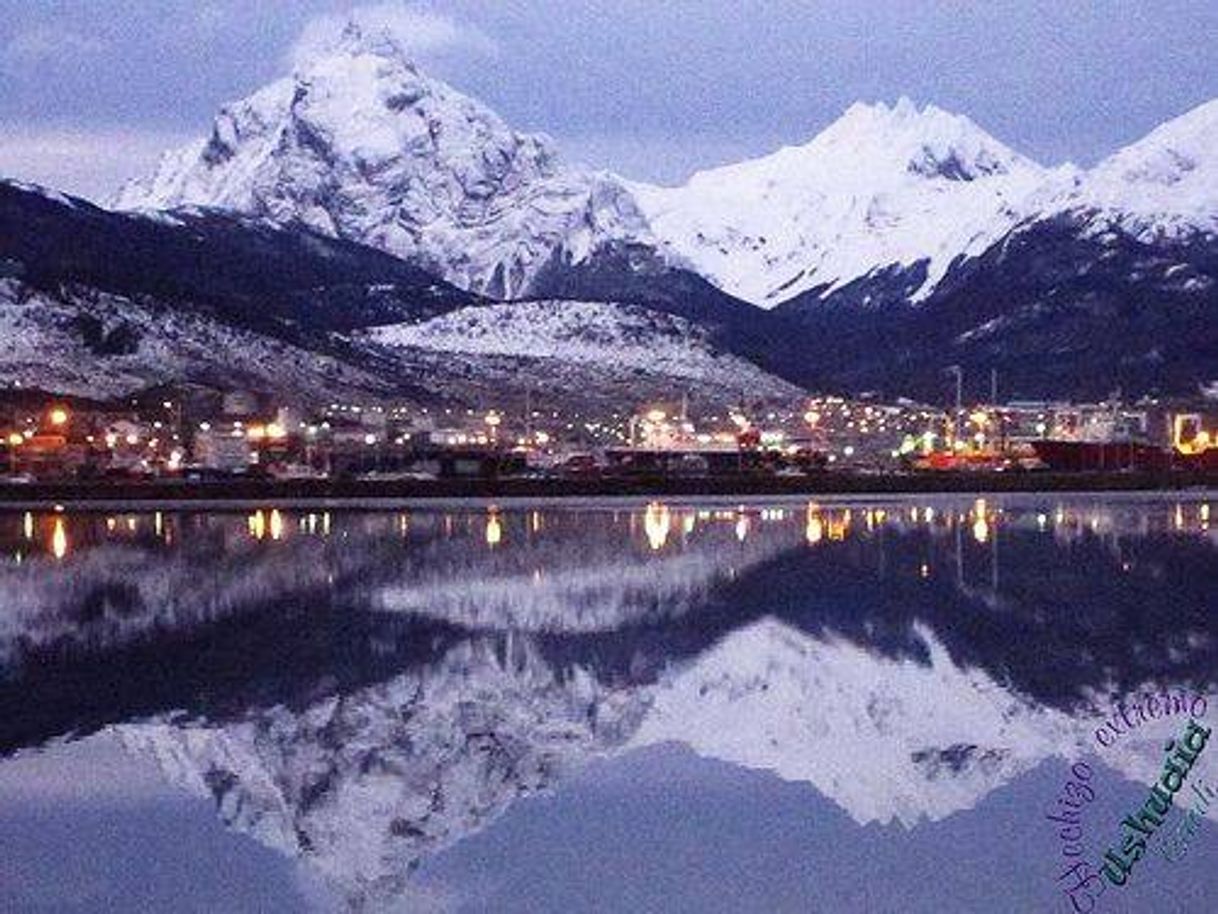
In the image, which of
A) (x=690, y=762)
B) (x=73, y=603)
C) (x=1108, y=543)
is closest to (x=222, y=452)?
Result: (x=1108, y=543)

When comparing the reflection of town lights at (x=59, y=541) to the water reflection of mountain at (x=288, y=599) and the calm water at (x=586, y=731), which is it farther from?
the calm water at (x=586, y=731)

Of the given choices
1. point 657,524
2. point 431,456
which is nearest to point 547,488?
point 657,524

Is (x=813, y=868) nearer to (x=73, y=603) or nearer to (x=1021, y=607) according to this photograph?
(x=1021, y=607)

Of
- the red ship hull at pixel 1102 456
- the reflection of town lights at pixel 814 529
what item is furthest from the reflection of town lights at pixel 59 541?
the red ship hull at pixel 1102 456

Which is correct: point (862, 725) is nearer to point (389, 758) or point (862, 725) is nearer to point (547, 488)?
point (389, 758)

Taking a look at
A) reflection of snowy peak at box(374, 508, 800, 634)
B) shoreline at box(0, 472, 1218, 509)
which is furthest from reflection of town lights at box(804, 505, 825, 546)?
shoreline at box(0, 472, 1218, 509)

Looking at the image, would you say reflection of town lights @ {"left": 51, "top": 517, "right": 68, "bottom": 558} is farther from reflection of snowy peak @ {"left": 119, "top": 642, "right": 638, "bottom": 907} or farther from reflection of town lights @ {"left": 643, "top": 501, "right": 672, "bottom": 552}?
reflection of snowy peak @ {"left": 119, "top": 642, "right": 638, "bottom": 907}
